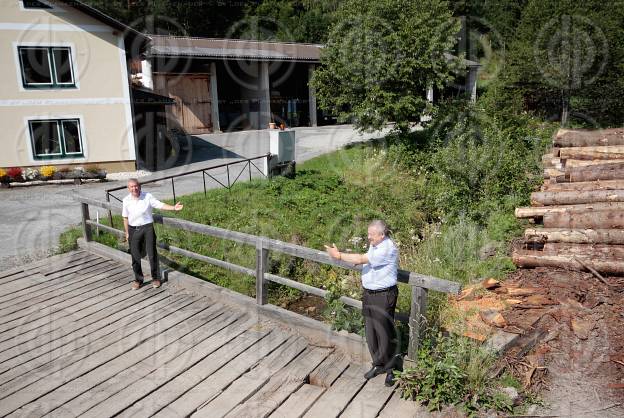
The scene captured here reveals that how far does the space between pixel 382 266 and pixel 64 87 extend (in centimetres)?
1758

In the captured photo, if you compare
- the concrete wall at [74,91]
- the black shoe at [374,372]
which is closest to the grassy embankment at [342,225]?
the black shoe at [374,372]

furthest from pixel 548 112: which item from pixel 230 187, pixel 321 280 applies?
pixel 321 280

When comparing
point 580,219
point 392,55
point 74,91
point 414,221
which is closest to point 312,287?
point 580,219

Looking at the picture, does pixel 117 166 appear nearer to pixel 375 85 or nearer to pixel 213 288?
pixel 375 85

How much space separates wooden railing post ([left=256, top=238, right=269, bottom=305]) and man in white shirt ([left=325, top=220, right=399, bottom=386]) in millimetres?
1538

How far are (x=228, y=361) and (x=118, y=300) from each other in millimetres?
2493

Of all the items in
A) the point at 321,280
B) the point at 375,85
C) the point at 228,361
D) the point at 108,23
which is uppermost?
the point at 108,23

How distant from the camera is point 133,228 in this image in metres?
7.06

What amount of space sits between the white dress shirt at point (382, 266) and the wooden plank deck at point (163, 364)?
1.00 metres

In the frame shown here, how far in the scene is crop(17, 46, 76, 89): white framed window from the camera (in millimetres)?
17609

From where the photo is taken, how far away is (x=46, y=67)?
17.9m

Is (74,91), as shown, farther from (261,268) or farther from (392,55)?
(261,268)

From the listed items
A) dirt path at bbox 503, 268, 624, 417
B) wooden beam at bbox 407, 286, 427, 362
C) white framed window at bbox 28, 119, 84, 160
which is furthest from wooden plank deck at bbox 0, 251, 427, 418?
white framed window at bbox 28, 119, 84, 160

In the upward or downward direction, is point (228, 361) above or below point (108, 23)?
below
